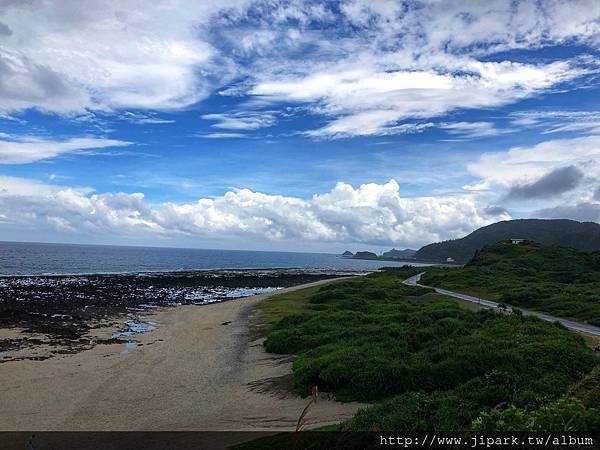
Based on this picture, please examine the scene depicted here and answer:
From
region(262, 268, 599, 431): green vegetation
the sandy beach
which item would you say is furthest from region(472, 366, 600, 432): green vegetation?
the sandy beach

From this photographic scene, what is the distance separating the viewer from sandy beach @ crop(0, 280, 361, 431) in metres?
→ 14.9

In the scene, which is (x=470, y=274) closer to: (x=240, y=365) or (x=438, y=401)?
(x=240, y=365)

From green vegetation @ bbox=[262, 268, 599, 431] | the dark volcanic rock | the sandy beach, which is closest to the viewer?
green vegetation @ bbox=[262, 268, 599, 431]

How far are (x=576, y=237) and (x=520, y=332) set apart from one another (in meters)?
210

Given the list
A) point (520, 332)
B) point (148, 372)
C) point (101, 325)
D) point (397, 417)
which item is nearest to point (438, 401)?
point (397, 417)

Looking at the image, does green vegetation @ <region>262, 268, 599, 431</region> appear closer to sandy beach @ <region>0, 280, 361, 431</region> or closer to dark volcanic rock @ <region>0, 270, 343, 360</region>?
sandy beach @ <region>0, 280, 361, 431</region>

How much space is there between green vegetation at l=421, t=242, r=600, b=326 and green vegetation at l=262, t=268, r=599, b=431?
594 inches

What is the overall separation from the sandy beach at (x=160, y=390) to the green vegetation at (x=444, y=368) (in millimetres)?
1413

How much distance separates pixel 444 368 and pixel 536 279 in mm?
55141

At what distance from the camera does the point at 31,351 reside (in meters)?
26.8

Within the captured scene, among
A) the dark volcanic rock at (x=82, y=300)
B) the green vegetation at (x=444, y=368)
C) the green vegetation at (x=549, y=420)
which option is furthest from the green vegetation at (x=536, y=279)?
the dark volcanic rock at (x=82, y=300)

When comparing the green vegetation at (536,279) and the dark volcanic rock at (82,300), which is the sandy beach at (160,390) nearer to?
the dark volcanic rock at (82,300)

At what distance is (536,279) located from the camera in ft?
205

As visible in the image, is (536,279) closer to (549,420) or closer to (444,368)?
(444,368)
